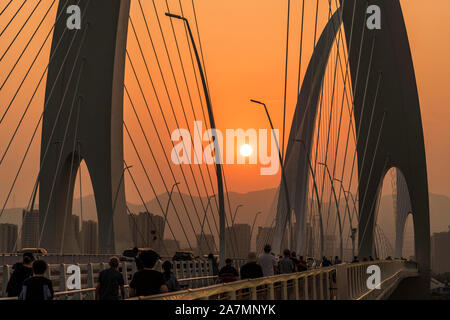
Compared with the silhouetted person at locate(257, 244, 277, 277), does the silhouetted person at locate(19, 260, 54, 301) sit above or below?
below

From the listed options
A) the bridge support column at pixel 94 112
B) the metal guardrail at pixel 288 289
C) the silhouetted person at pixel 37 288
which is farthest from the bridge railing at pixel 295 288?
the bridge support column at pixel 94 112

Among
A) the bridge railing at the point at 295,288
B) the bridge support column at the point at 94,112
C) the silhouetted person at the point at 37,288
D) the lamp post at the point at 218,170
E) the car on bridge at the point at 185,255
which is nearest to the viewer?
the bridge railing at the point at 295,288

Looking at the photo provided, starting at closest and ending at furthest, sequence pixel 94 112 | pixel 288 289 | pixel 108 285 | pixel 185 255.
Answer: pixel 108 285 → pixel 288 289 → pixel 94 112 → pixel 185 255

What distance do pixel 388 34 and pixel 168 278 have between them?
33.3 meters

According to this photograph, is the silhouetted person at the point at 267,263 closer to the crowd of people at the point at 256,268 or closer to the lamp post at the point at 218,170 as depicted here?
the crowd of people at the point at 256,268

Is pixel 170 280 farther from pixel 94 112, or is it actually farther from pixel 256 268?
pixel 94 112

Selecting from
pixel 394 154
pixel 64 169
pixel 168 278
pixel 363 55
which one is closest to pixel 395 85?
pixel 363 55

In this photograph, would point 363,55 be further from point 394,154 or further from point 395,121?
point 394,154

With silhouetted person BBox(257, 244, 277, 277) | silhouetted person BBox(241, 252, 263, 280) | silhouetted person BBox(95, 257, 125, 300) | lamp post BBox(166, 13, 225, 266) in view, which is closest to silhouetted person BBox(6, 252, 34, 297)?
silhouetted person BBox(95, 257, 125, 300)

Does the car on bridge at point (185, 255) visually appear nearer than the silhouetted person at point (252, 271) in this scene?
No

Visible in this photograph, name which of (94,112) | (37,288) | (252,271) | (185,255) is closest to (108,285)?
(37,288)

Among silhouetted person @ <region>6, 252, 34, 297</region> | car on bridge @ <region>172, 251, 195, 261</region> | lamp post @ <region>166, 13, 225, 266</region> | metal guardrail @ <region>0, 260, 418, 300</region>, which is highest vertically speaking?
lamp post @ <region>166, 13, 225, 266</region>

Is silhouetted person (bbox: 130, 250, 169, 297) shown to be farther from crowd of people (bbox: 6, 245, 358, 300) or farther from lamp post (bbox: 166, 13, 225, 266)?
lamp post (bbox: 166, 13, 225, 266)
